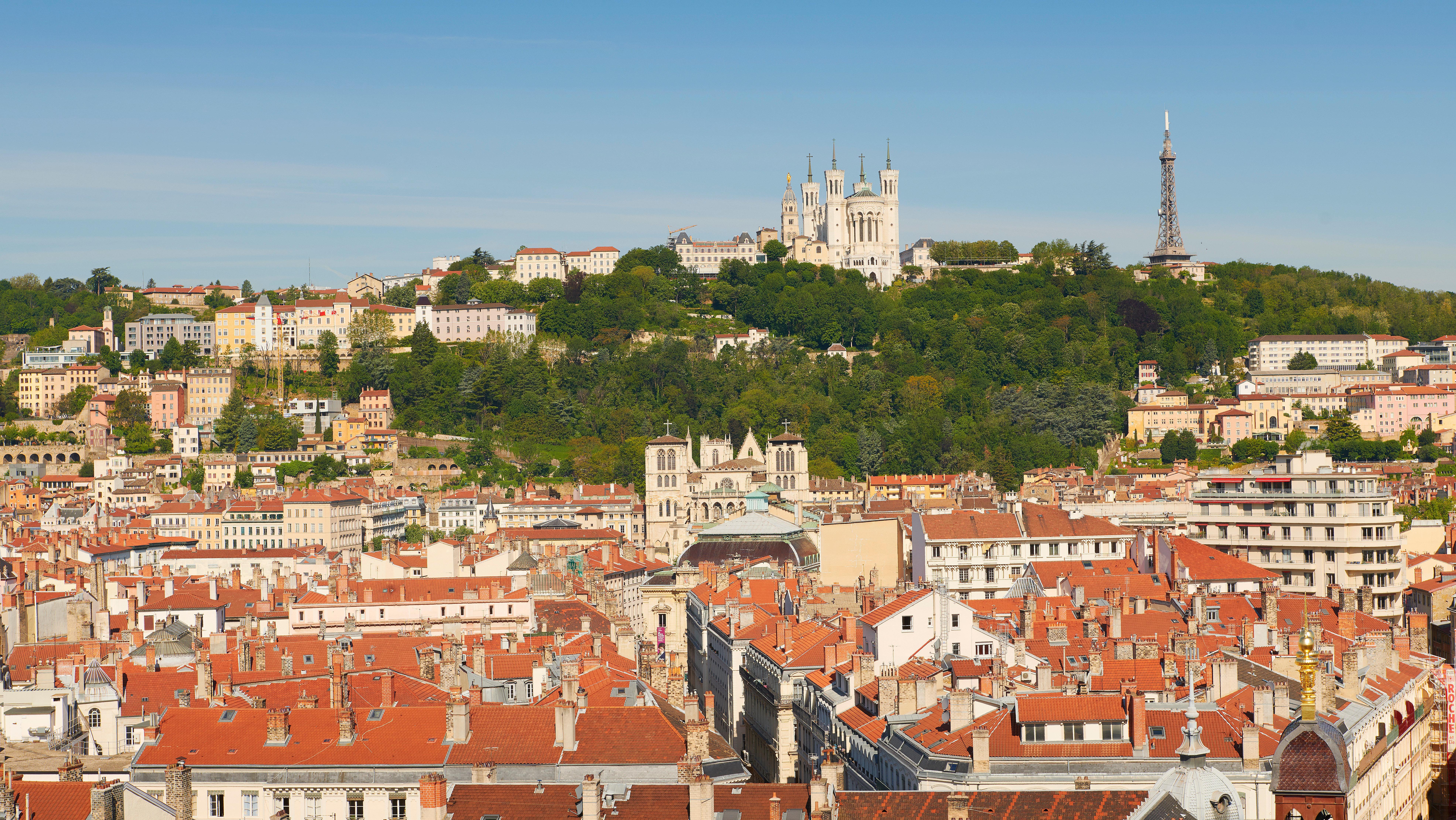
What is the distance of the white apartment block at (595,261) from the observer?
19262cm

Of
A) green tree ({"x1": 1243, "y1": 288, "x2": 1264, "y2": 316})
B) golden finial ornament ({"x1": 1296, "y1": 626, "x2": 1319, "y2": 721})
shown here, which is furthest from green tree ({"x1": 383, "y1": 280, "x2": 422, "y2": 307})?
golden finial ornament ({"x1": 1296, "y1": 626, "x2": 1319, "y2": 721})

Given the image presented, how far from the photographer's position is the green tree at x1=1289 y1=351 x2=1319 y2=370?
537ft

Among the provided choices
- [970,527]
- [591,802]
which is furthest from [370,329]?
[591,802]

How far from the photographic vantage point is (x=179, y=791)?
2950 cm

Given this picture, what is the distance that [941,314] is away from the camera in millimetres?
175750

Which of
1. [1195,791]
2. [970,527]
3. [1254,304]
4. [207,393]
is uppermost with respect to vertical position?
[1254,304]

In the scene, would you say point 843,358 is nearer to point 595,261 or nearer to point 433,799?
point 595,261

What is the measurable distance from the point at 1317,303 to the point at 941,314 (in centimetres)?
3555

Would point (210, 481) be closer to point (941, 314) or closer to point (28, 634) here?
point (941, 314)

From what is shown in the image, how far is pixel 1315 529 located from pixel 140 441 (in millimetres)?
106500

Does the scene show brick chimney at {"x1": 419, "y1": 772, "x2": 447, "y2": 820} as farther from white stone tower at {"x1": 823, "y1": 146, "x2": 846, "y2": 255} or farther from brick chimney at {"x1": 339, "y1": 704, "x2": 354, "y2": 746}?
white stone tower at {"x1": 823, "y1": 146, "x2": 846, "y2": 255}

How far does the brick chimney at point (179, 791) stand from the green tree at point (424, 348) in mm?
133276

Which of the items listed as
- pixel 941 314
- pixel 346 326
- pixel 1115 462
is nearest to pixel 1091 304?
pixel 941 314

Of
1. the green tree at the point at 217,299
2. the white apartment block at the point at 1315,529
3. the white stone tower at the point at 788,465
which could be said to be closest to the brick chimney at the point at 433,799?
the white apartment block at the point at 1315,529
